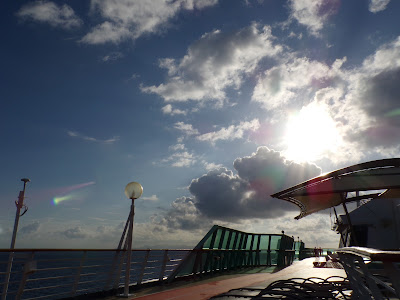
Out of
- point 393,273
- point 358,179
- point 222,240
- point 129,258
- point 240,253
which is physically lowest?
point 240,253

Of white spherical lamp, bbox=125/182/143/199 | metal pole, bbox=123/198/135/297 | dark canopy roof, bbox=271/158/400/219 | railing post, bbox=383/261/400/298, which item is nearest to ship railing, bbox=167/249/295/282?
metal pole, bbox=123/198/135/297

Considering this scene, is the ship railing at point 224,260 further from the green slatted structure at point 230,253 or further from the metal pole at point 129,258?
the metal pole at point 129,258

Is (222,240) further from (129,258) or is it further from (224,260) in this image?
(129,258)

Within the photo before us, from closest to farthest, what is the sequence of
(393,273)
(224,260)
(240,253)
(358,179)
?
(393,273) < (358,179) < (224,260) < (240,253)

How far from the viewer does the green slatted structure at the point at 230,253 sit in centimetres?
1440

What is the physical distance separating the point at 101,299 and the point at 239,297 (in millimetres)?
3991

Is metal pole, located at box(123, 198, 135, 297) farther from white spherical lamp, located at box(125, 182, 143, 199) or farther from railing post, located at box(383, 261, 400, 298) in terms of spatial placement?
railing post, located at box(383, 261, 400, 298)

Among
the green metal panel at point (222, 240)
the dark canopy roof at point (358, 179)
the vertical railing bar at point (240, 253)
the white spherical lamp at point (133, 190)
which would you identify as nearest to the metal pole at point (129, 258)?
the white spherical lamp at point (133, 190)

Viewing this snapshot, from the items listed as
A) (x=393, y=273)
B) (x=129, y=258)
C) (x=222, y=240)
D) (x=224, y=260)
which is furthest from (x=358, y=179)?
(x=224, y=260)

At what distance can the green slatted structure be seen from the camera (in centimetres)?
1440

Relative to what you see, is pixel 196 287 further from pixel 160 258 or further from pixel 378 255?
pixel 378 255

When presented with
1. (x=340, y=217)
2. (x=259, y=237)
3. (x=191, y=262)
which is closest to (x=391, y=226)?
(x=340, y=217)

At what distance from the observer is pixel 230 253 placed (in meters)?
19.1

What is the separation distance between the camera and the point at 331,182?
9.82 metres
